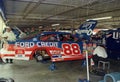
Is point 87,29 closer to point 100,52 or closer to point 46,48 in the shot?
point 100,52

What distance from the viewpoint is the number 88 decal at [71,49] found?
6898mm

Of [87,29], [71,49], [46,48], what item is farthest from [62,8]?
[46,48]

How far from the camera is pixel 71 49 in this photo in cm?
703

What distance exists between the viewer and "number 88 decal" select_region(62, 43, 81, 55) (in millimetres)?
6898

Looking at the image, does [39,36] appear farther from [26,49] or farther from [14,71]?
[14,71]

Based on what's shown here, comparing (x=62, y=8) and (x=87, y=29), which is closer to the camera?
(x=87, y=29)

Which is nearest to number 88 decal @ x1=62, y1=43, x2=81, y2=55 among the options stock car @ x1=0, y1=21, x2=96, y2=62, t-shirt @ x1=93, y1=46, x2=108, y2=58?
stock car @ x1=0, y1=21, x2=96, y2=62

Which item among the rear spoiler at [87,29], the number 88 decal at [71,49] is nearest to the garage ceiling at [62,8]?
the rear spoiler at [87,29]

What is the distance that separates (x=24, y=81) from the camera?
17.1 feet

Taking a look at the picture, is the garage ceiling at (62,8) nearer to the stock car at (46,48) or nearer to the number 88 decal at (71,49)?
the stock car at (46,48)

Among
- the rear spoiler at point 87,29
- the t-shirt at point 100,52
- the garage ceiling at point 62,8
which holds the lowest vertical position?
the t-shirt at point 100,52

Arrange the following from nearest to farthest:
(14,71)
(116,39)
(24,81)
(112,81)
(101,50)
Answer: (112,81)
(24,81)
(14,71)
(101,50)
(116,39)

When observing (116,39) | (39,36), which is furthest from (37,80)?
(116,39)

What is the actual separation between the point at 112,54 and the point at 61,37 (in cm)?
268
